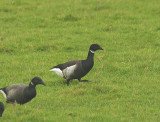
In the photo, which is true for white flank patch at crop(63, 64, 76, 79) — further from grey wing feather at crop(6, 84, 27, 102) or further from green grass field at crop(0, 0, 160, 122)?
grey wing feather at crop(6, 84, 27, 102)

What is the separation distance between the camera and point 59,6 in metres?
25.5

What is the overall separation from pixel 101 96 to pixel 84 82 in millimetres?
1443

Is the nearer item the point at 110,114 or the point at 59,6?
the point at 110,114

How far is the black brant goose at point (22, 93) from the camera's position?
11477 millimetres

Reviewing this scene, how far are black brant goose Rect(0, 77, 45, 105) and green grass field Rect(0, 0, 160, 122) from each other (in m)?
0.29

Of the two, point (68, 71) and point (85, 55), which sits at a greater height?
point (68, 71)

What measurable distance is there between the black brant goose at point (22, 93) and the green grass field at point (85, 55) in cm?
29

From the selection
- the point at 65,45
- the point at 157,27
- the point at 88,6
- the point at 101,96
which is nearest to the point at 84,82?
the point at 101,96

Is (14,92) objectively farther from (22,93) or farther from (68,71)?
(68,71)

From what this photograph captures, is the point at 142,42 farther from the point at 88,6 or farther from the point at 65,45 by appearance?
the point at 88,6

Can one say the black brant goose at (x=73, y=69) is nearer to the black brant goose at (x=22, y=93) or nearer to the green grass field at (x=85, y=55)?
the green grass field at (x=85, y=55)

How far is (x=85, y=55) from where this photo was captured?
17656 mm

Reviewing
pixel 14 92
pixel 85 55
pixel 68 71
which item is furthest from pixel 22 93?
pixel 85 55

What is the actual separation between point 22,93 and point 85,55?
656 cm
